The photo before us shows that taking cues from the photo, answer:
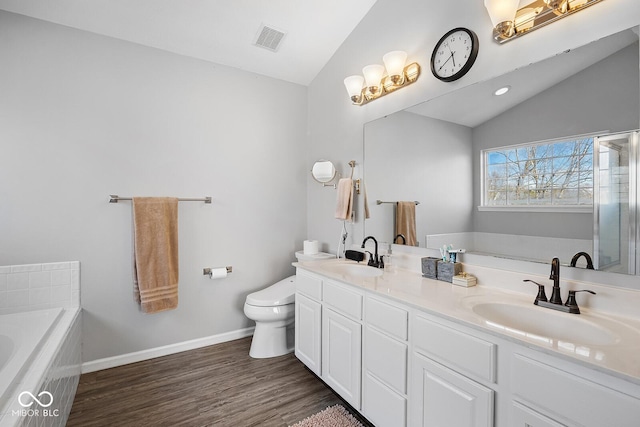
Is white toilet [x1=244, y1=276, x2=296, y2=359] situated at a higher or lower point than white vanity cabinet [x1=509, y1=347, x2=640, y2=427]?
lower

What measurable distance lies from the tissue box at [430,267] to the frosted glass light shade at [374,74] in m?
1.35

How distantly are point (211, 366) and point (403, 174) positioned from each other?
213 centimetres

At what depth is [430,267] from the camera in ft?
6.37

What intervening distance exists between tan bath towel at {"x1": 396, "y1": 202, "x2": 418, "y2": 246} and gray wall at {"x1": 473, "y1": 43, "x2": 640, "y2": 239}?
0.51m

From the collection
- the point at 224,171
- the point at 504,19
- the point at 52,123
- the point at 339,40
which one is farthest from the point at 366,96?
the point at 52,123

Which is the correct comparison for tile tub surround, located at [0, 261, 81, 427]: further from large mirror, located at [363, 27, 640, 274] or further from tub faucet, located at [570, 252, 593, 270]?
tub faucet, located at [570, 252, 593, 270]

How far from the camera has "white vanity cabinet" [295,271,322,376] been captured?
7.18 feet

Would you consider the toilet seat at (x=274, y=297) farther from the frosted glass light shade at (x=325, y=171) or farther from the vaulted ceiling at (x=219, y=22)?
the vaulted ceiling at (x=219, y=22)

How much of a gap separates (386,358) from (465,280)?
0.60m

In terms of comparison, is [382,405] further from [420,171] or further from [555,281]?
[420,171]

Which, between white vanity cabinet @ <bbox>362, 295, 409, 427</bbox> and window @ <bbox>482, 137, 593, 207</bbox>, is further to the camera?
white vanity cabinet @ <bbox>362, 295, 409, 427</bbox>

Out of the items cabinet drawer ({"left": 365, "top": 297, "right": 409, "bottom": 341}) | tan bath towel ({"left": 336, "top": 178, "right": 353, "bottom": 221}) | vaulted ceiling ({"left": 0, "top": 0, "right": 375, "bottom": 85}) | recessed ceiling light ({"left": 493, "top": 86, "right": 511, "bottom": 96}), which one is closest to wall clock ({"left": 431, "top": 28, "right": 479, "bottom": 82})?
recessed ceiling light ({"left": 493, "top": 86, "right": 511, "bottom": 96})

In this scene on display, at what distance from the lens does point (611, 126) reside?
1304 millimetres

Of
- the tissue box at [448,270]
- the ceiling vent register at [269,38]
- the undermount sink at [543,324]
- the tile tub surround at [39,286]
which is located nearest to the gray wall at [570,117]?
the tissue box at [448,270]
